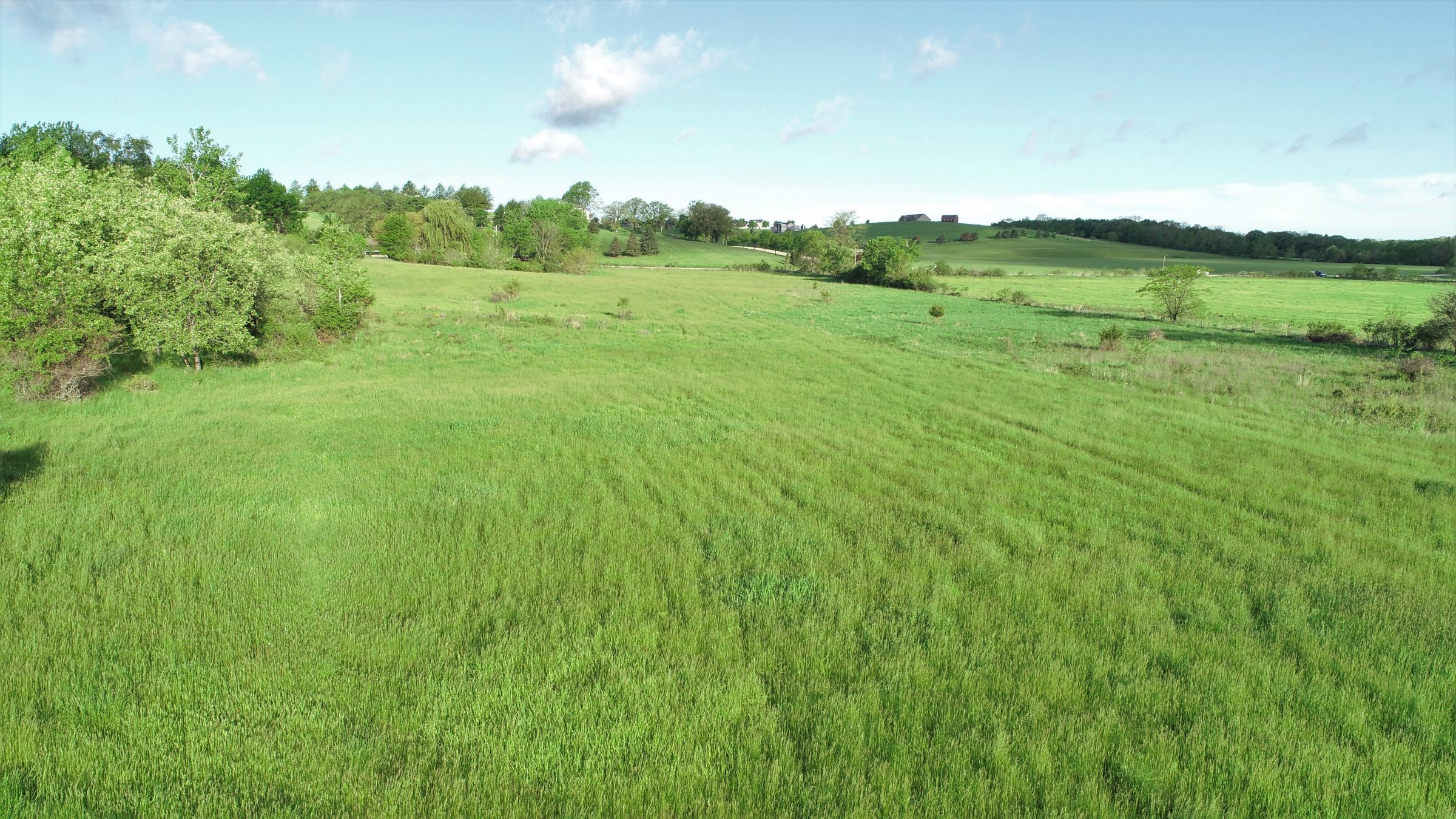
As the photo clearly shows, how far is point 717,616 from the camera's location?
19.8ft

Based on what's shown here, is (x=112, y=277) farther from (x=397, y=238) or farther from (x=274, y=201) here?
(x=397, y=238)

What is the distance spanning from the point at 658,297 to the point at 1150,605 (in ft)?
168

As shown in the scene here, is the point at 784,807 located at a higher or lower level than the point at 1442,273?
lower

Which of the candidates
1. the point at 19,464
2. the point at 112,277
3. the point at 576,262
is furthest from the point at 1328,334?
the point at 576,262

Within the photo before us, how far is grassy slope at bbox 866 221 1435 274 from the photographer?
10712cm

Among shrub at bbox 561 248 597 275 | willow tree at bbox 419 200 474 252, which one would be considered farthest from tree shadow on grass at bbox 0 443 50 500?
willow tree at bbox 419 200 474 252

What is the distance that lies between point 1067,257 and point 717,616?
13787 cm

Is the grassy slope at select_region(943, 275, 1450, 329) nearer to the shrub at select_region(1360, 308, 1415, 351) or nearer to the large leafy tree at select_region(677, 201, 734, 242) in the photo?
the shrub at select_region(1360, 308, 1415, 351)

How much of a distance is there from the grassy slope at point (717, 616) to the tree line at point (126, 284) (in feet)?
6.45

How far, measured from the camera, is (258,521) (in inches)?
318

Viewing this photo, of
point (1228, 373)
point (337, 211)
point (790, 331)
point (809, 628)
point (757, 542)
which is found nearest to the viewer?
point (809, 628)

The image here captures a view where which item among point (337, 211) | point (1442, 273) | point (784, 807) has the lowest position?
point (784, 807)

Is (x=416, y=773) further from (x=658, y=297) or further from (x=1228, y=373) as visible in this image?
(x=658, y=297)

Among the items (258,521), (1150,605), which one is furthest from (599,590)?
(1150,605)
